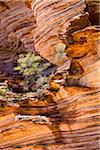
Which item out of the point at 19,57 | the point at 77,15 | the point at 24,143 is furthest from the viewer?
the point at 19,57

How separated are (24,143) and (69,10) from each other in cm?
299

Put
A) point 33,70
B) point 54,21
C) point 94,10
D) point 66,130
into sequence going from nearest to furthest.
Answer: point 66,130, point 94,10, point 54,21, point 33,70

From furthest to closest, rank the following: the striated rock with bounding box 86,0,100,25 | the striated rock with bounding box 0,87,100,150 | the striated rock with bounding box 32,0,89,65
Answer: the striated rock with bounding box 86,0,100,25 < the striated rock with bounding box 32,0,89,65 < the striated rock with bounding box 0,87,100,150

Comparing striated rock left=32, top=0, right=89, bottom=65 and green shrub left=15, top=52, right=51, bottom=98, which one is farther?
green shrub left=15, top=52, right=51, bottom=98

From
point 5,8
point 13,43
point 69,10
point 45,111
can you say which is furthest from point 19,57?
point 45,111

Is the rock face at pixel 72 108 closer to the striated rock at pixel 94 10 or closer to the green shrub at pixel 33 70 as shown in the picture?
the striated rock at pixel 94 10

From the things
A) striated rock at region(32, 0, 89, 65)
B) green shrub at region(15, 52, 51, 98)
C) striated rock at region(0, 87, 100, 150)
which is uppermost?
striated rock at region(32, 0, 89, 65)

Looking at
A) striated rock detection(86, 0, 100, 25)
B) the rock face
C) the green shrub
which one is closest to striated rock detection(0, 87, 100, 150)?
the rock face

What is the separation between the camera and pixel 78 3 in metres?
8.12

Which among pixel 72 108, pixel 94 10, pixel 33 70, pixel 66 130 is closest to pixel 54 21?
pixel 94 10

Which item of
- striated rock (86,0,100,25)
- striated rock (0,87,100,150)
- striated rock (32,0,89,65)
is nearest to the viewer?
striated rock (0,87,100,150)

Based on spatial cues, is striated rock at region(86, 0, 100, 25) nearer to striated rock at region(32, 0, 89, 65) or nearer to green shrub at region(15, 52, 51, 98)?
striated rock at region(32, 0, 89, 65)

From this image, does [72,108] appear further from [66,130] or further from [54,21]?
[54,21]

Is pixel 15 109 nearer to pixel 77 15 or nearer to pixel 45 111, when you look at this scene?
pixel 45 111
